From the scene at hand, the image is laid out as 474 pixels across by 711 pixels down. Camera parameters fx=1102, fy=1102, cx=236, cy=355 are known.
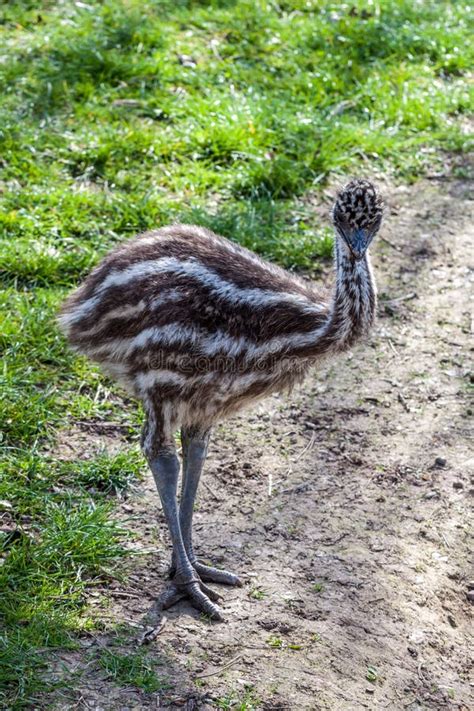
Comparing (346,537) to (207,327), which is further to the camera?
(346,537)

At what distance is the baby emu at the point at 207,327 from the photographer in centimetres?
460

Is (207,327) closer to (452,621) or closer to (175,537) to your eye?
(175,537)

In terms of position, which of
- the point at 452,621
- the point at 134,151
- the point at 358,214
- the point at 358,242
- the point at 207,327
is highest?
the point at 358,214

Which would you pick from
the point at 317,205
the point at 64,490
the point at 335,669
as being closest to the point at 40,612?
the point at 64,490

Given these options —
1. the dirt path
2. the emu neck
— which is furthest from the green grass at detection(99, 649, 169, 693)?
the emu neck

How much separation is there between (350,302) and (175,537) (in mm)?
1254

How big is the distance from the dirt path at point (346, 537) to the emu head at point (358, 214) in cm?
142

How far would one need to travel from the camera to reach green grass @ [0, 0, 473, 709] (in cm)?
513

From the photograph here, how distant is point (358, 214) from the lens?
183 inches

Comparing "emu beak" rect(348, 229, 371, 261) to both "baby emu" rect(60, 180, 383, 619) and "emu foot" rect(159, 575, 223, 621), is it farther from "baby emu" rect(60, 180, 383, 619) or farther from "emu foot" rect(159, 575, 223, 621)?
"emu foot" rect(159, 575, 223, 621)

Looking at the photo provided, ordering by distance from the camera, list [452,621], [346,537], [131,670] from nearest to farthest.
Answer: [131,670] → [452,621] → [346,537]

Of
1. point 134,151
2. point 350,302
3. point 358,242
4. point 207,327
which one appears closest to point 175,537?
point 207,327

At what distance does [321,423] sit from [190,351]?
1.62m

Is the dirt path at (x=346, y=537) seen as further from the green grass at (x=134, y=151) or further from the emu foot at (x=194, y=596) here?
the green grass at (x=134, y=151)
